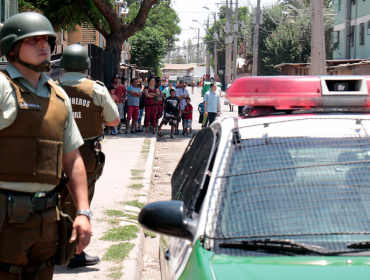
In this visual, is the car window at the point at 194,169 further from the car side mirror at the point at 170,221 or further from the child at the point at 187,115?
the child at the point at 187,115

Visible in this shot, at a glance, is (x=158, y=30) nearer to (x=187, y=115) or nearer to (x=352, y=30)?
(x=352, y=30)

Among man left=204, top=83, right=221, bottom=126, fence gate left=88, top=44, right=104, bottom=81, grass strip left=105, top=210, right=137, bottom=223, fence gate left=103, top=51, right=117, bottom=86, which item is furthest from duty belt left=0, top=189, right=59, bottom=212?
fence gate left=103, top=51, right=117, bottom=86

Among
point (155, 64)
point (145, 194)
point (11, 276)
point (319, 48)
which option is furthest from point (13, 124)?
point (155, 64)

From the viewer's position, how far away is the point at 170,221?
2389 mm

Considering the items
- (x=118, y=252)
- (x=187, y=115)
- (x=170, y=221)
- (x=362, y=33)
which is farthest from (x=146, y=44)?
(x=170, y=221)

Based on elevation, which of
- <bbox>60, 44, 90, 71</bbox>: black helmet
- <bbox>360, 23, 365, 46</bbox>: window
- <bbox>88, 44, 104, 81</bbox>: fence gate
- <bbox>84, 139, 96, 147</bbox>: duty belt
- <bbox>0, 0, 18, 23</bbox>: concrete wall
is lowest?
<bbox>84, 139, 96, 147</bbox>: duty belt

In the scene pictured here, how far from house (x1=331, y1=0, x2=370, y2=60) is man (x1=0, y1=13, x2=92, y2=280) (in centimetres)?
3001

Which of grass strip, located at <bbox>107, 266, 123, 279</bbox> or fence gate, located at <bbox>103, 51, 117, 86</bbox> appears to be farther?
fence gate, located at <bbox>103, 51, 117, 86</bbox>

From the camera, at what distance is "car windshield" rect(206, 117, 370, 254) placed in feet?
7.89

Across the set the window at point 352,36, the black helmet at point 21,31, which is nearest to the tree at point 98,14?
the black helmet at point 21,31

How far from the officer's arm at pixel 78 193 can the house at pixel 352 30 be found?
29.9 m

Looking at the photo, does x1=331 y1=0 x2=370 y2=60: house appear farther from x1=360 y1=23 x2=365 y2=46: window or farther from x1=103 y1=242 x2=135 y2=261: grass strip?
x1=103 y1=242 x2=135 y2=261: grass strip

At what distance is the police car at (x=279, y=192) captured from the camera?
2.25m

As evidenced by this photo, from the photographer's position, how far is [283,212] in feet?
8.14
